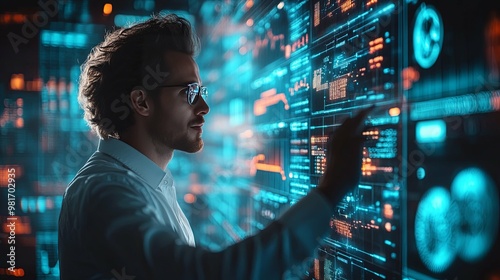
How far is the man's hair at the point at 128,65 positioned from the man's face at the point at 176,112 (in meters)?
0.03

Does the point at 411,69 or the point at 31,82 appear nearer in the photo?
the point at 411,69

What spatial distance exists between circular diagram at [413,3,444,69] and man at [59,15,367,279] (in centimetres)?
20

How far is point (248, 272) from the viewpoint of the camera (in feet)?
2.77

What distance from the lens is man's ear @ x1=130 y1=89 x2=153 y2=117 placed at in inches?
51.7

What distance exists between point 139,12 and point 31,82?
0.74m

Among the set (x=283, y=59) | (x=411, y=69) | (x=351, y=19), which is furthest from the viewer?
(x=283, y=59)

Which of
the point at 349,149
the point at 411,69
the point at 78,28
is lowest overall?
the point at 349,149

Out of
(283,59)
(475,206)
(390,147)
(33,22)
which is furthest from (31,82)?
(475,206)

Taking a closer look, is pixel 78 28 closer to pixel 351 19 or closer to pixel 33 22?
pixel 33 22

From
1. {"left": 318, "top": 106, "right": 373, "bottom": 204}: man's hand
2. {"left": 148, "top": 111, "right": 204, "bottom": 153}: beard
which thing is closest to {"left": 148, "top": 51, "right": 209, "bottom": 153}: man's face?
{"left": 148, "top": 111, "right": 204, "bottom": 153}: beard

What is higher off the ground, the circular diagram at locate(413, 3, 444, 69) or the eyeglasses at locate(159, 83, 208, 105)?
the circular diagram at locate(413, 3, 444, 69)

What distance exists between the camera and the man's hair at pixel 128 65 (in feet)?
4.39

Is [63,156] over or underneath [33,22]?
underneath

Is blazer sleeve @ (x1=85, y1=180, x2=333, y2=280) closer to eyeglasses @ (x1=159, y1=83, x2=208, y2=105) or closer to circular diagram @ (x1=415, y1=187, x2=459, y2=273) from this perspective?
circular diagram @ (x1=415, y1=187, x2=459, y2=273)
